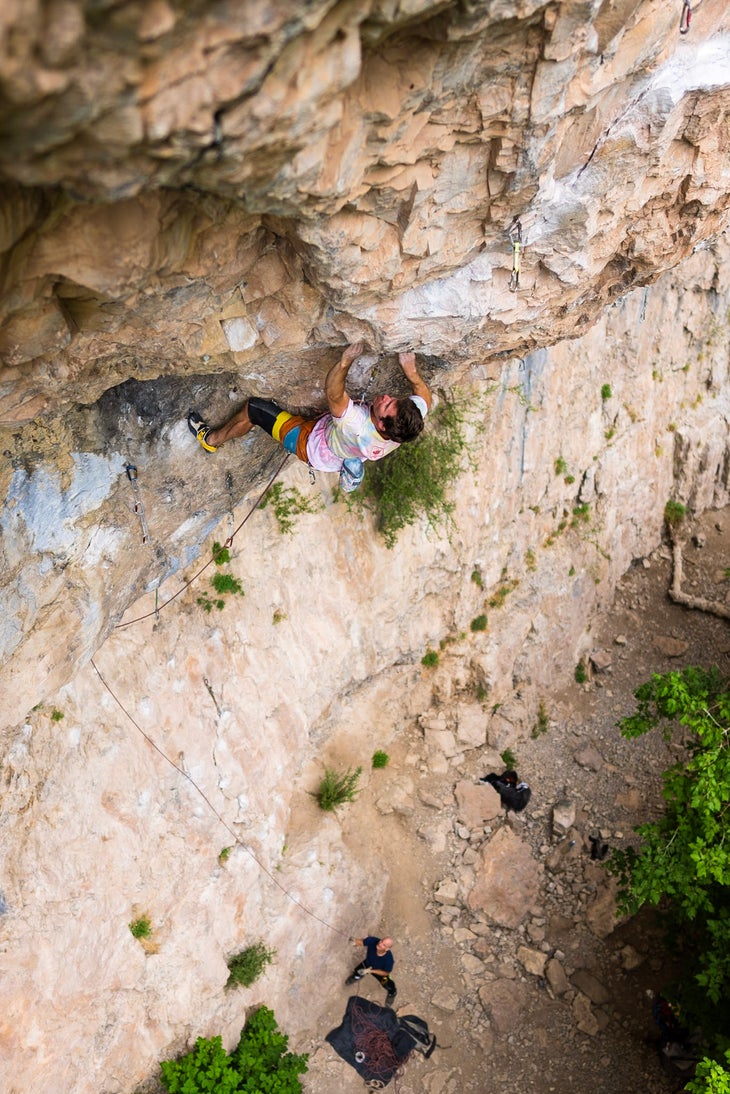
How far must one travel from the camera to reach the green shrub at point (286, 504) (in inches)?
334

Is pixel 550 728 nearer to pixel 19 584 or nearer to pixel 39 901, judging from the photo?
pixel 39 901

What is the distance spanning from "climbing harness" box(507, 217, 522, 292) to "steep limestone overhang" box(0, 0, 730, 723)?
0.16 feet

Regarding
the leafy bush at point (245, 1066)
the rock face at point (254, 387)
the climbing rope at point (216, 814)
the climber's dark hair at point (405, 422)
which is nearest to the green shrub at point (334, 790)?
the rock face at point (254, 387)

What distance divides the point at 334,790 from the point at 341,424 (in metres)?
6.26

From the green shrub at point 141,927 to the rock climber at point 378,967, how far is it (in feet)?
11.8

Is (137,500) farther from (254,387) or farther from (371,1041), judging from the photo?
(371,1041)

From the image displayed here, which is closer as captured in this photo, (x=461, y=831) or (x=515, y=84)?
(x=515, y=84)

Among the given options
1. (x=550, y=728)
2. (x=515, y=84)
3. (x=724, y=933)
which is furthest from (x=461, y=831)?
(x=515, y=84)

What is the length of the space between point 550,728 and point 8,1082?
358 inches

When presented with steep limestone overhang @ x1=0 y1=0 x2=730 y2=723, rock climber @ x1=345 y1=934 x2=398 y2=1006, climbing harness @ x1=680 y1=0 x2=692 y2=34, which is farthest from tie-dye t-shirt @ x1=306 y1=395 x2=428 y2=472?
rock climber @ x1=345 y1=934 x2=398 y2=1006

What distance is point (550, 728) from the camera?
13188 millimetres

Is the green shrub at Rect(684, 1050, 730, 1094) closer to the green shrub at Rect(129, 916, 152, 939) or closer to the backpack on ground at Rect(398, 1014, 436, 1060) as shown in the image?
the backpack on ground at Rect(398, 1014, 436, 1060)

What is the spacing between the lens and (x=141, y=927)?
7621 millimetres

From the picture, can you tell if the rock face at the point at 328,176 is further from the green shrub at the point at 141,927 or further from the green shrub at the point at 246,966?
the green shrub at the point at 246,966
